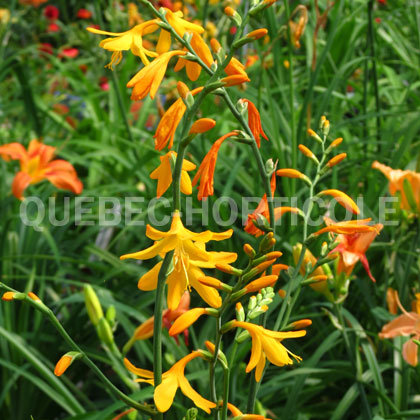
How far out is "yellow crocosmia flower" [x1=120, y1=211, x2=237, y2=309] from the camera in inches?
27.0

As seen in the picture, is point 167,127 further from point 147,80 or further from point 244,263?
point 244,263

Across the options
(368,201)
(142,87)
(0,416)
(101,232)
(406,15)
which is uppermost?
(406,15)

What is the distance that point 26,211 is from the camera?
6.91 feet

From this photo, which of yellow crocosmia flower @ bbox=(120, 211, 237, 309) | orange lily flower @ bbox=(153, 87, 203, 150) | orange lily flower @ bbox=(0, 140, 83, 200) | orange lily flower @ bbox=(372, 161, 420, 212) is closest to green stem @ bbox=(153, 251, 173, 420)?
yellow crocosmia flower @ bbox=(120, 211, 237, 309)

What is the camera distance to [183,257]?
2.39ft

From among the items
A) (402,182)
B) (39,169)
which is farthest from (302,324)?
(39,169)

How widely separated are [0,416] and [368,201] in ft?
3.77

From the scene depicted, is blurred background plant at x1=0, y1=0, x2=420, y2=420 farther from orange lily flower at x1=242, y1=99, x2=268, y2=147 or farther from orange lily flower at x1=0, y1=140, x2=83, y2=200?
orange lily flower at x1=242, y1=99, x2=268, y2=147

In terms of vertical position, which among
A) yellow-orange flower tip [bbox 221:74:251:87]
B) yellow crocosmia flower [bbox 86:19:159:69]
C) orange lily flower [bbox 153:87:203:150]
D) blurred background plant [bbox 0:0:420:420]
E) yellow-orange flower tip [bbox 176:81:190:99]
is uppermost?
yellow crocosmia flower [bbox 86:19:159:69]

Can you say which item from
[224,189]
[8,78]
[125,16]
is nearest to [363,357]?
[224,189]

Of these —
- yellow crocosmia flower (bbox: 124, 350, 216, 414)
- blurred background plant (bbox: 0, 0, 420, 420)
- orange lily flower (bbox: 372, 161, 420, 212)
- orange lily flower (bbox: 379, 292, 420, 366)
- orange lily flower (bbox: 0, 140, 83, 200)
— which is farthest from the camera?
orange lily flower (bbox: 0, 140, 83, 200)

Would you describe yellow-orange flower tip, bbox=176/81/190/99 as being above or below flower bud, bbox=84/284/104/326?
above

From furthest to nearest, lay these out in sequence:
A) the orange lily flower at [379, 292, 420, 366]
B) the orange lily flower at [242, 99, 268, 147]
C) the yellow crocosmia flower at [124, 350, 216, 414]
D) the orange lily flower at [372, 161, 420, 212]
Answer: the orange lily flower at [372, 161, 420, 212] → the orange lily flower at [379, 292, 420, 366] → the orange lily flower at [242, 99, 268, 147] → the yellow crocosmia flower at [124, 350, 216, 414]

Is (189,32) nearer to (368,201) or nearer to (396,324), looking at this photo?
(396,324)
